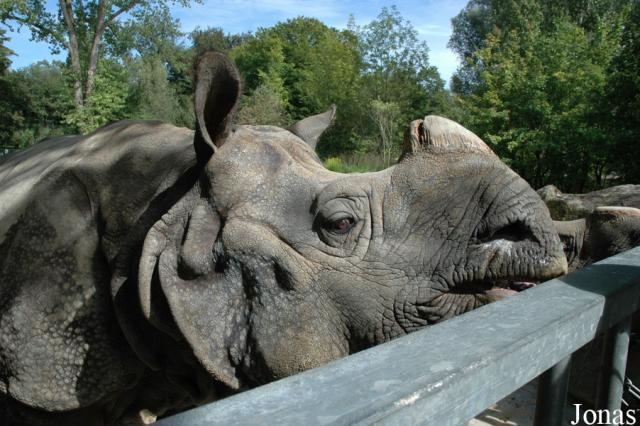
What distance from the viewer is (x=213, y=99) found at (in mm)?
3195

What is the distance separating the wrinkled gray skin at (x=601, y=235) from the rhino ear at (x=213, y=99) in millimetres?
2270

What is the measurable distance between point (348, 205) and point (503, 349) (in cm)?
183

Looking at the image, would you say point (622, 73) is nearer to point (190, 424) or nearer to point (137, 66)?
point (190, 424)

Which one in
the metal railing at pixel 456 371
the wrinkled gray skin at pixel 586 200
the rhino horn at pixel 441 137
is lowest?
the wrinkled gray skin at pixel 586 200

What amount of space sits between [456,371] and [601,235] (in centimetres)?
303

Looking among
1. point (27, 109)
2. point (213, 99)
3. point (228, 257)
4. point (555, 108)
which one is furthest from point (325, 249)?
point (27, 109)

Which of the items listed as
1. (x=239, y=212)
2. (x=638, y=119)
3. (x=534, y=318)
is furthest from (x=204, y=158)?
(x=638, y=119)

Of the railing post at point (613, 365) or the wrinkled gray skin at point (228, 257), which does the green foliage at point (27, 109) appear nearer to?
the wrinkled gray skin at point (228, 257)

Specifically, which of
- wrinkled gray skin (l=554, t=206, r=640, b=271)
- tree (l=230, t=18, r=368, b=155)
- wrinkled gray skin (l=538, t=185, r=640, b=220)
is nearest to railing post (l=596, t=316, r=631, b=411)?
wrinkled gray skin (l=554, t=206, r=640, b=271)

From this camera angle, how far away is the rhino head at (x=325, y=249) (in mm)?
A: 2607

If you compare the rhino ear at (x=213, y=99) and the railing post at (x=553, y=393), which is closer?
the railing post at (x=553, y=393)

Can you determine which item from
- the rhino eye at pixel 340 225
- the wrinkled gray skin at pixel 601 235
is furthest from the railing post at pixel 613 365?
the wrinkled gray skin at pixel 601 235

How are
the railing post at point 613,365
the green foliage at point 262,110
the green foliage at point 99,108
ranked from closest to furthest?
the railing post at point 613,365
the green foliage at point 99,108
the green foliage at point 262,110

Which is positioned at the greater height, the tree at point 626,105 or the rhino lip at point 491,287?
the tree at point 626,105
